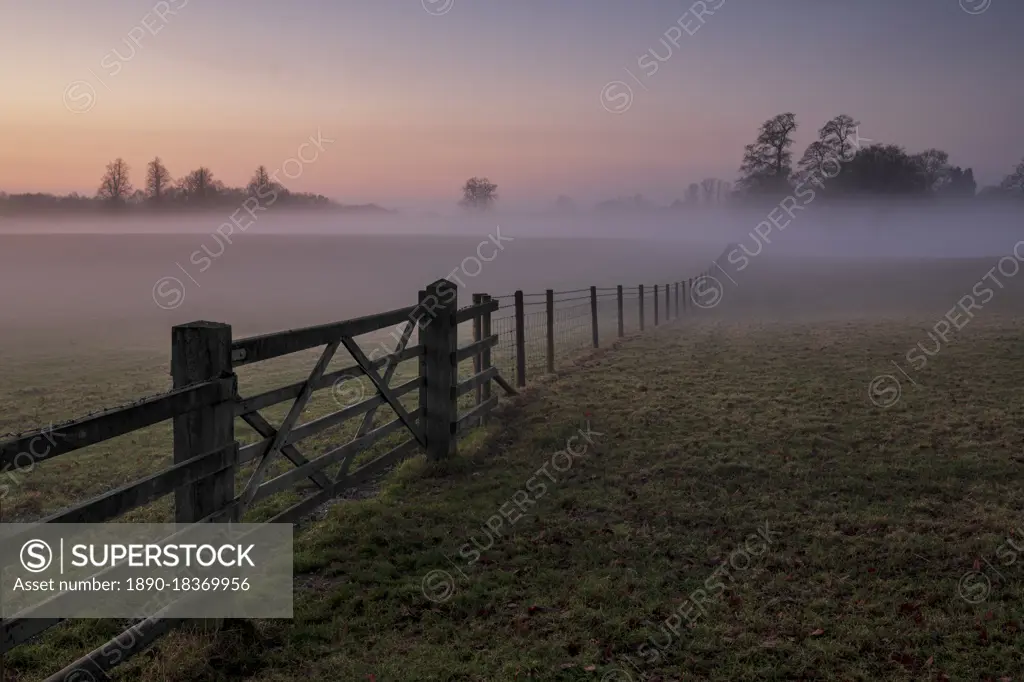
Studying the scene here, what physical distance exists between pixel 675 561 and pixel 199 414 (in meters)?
3.71

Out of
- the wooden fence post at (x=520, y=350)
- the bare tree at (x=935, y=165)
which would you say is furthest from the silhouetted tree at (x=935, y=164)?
the wooden fence post at (x=520, y=350)

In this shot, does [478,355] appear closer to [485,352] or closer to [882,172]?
[485,352]

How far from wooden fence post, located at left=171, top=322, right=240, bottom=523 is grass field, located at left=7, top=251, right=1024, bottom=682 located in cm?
81

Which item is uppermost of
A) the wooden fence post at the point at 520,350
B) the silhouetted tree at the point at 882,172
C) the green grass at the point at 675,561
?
the silhouetted tree at the point at 882,172

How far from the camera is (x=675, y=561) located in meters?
5.66

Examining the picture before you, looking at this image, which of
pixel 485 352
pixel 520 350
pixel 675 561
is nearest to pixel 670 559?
pixel 675 561

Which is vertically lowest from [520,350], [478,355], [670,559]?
[670,559]

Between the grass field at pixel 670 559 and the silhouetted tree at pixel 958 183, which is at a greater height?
the silhouetted tree at pixel 958 183

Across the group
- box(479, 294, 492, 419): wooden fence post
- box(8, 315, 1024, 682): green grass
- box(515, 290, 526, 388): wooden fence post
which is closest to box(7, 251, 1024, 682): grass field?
box(8, 315, 1024, 682): green grass

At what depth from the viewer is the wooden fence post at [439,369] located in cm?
813

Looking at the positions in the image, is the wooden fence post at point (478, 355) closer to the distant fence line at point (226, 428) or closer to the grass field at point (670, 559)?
the grass field at point (670, 559)

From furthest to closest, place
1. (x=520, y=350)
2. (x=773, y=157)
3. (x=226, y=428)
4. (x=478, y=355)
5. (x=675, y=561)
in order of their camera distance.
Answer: (x=773, y=157) < (x=520, y=350) < (x=478, y=355) < (x=675, y=561) < (x=226, y=428)

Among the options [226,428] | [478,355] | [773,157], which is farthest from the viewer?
[773,157]

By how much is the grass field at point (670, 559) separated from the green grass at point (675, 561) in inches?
0.8
